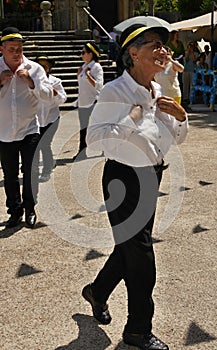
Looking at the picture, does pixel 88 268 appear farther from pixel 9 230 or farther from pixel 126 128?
pixel 126 128

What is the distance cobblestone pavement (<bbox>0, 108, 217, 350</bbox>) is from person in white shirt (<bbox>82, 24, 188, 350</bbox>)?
1.17ft

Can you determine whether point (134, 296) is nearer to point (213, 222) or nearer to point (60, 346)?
point (60, 346)

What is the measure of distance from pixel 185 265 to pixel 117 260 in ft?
3.89

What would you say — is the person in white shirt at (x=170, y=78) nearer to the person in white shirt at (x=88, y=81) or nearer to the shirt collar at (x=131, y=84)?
the person in white shirt at (x=88, y=81)

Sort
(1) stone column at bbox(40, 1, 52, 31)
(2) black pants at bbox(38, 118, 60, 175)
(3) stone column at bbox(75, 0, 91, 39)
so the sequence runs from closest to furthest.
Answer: (2) black pants at bbox(38, 118, 60, 175)
(3) stone column at bbox(75, 0, 91, 39)
(1) stone column at bbox(40, 1, 52, 31)

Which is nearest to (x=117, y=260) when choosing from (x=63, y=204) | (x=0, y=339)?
(x=0, y=339)

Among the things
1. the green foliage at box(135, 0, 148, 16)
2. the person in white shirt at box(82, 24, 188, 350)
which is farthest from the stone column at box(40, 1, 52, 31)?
the person in white shirt at box(82, 24, 188, 350)

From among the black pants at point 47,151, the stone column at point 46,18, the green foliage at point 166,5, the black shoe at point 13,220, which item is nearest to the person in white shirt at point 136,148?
the black shoe at point 13,220

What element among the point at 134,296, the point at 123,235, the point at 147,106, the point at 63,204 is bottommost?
the point at 63,204

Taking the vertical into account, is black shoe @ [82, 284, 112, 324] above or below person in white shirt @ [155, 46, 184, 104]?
below

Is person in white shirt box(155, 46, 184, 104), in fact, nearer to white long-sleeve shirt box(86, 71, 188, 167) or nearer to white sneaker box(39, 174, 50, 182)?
white sneaker box(39, 174, 50, 182)

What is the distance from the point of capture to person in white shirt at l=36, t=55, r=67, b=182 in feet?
23.3

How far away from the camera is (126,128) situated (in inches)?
112

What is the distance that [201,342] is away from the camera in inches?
127
